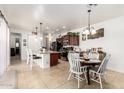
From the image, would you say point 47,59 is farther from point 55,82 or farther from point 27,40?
point 27,40

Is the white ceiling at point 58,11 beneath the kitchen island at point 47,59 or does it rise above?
above

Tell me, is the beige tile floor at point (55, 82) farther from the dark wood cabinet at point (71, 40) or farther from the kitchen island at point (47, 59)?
the dark wood cabinet at point (71, 40)

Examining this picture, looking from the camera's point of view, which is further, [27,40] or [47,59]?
[27,40]

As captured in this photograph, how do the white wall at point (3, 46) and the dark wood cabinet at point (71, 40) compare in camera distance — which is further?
the dark wood cabinet at point (71, 40)

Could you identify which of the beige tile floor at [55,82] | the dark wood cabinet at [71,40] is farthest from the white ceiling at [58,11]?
the dark wood cabinet at [71,40]

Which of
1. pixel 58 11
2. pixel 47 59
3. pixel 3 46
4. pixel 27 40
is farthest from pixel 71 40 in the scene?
pixel 3 46

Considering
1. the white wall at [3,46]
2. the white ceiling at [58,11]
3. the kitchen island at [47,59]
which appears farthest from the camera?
the kitchen island at [47,59]

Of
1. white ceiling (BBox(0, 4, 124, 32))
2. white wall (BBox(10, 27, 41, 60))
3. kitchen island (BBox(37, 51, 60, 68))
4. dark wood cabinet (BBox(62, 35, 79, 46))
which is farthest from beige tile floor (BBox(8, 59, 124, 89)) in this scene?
white wall (BBox(10, 27, 41, 60))

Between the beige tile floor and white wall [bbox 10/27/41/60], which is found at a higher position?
white wall [bbox 10/27/41/60]

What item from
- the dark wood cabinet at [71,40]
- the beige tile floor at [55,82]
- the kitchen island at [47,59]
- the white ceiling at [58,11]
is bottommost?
the beige tile floor at [55,82]

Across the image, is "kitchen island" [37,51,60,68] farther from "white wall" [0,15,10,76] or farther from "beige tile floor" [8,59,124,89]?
"white wall" [0,15,10,76]
